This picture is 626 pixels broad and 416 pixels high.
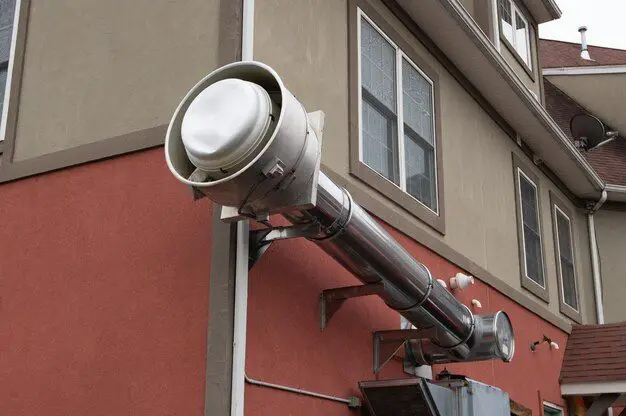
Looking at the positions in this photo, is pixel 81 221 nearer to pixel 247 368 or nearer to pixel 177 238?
pixel 177 238

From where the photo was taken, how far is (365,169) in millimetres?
7520

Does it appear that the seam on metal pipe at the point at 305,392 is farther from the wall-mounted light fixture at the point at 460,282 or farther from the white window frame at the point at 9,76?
the white window frame at the point at 9,76

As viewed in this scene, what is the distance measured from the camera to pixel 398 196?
8031mm

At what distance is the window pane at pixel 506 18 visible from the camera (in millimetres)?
12055

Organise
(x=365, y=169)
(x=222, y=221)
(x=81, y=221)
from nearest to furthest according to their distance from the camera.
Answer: (x=222, y=221)
(x=81, y=221)
(x=365, y=169)

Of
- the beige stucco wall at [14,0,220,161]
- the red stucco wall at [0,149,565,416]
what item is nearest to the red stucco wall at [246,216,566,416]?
the red stucco wall at [0,149,565,416]

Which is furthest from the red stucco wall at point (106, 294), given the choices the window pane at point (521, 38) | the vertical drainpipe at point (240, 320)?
the window pane at point (521, 38)

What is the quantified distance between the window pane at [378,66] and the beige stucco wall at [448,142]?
35 centimetres

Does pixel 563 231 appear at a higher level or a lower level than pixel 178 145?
higher

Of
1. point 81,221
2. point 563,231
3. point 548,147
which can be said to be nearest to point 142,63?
point 81,221

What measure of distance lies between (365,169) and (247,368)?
8.06 feet

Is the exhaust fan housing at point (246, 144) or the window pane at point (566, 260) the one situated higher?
the window pane at point (566, 260)

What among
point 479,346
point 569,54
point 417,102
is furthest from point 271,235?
point 569,54

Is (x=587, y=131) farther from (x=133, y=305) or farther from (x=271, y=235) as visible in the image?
(x=133, y=305)
